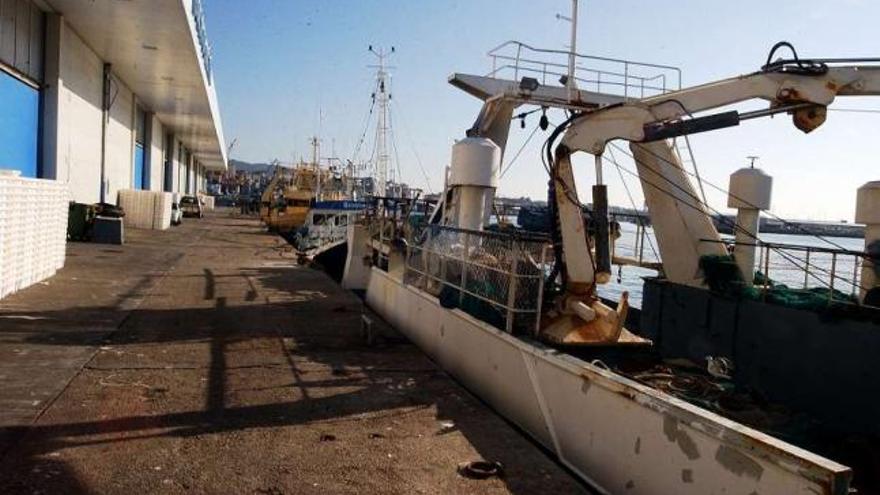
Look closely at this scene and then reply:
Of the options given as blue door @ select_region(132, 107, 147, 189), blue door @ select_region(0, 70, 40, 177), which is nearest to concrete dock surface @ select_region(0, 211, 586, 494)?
blue door @ select_region(0, 70, 40, 177)

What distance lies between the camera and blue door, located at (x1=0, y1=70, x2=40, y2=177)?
54.1 ft

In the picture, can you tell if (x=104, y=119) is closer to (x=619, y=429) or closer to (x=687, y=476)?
(x=619, y=429)

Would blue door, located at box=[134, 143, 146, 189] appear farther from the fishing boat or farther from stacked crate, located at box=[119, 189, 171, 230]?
the fishing boat

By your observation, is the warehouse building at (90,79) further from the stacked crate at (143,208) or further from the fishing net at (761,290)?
the fishing net at (761,290)

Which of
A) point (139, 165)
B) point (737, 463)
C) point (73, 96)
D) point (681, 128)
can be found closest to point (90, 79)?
point (73, 96)

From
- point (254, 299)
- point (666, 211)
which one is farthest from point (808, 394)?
point (254, 299)

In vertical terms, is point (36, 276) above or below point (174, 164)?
below

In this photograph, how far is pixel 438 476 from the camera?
5203 millimetres

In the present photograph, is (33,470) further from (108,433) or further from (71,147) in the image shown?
(71,147)

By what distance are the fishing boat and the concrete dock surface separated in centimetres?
54

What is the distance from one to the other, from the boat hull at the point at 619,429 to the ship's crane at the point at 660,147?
809 mm

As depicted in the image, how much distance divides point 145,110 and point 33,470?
3728cm

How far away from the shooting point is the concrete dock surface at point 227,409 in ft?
16.3

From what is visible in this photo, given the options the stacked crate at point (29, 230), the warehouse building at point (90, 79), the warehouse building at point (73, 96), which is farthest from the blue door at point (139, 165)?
the stacked crate at point (29, 230)
